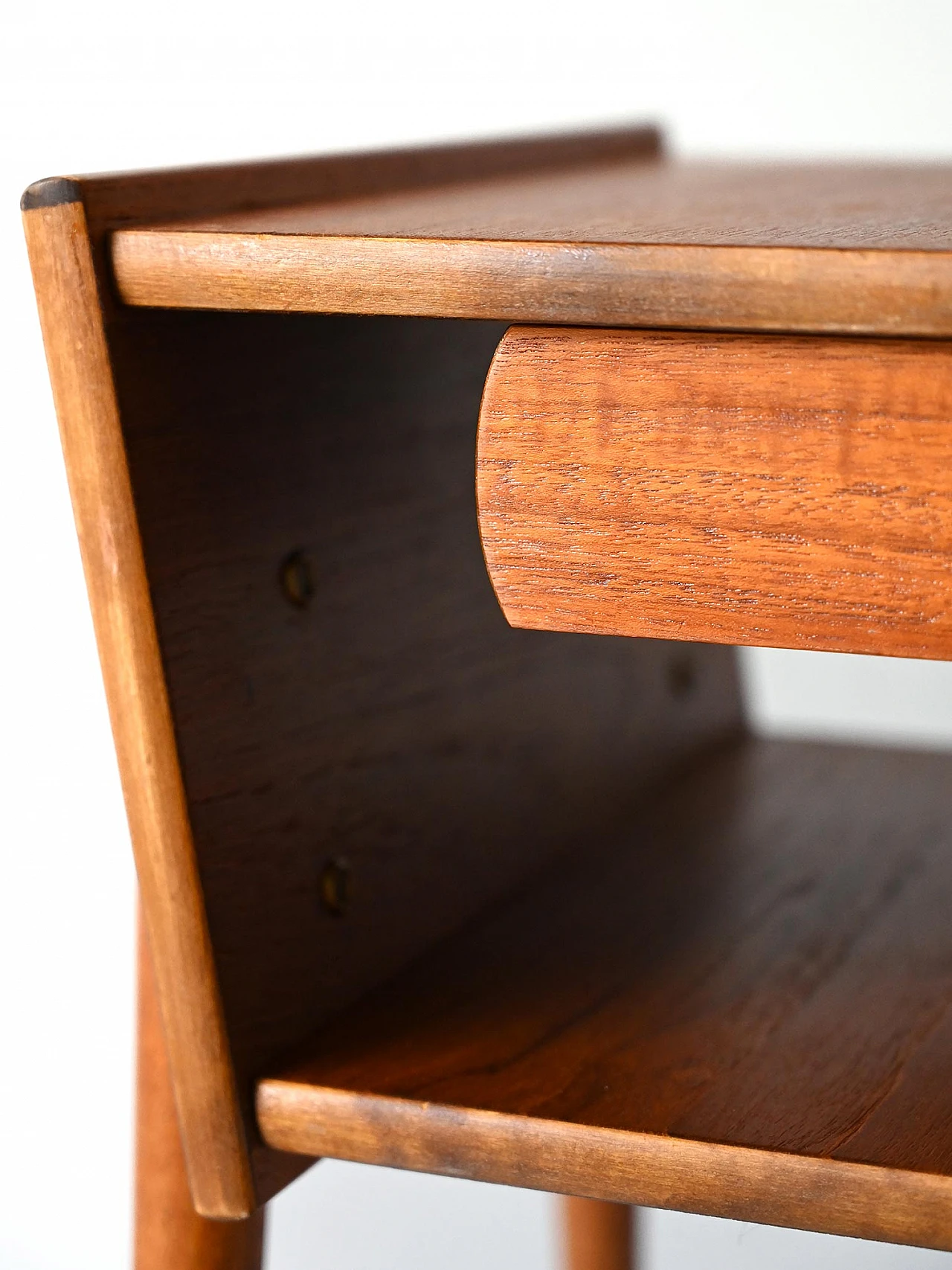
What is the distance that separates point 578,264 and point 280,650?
6.8 inches

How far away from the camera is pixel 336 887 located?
20.1 inches

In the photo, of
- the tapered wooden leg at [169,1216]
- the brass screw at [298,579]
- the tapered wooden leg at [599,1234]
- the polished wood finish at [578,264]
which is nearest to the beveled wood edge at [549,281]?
the polished wood finish at [578,264]

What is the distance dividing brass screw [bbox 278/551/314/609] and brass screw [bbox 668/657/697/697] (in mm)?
296

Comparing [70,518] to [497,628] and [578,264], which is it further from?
[578,264]

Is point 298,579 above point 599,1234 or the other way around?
above

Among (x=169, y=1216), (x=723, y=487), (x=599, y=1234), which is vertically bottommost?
(x=599, y=1234)

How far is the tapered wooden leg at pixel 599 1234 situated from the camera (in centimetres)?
82

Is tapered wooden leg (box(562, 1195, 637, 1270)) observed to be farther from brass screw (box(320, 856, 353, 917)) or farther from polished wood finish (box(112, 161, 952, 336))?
polished wood finish (box(112, 161, 952, 336))

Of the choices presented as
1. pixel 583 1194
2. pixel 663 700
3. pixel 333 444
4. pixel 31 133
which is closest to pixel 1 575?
pixel 31 133

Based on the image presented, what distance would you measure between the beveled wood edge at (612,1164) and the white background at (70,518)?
543 millimetres

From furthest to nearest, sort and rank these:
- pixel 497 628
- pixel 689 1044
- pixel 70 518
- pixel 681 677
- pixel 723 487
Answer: pixel 70 518
pixel 681 677
pixel 497 628
pixel 689 1044
pixel 723 487

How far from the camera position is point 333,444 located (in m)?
0.52

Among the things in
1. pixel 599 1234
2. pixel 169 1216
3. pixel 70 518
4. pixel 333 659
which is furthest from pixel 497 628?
pixel 70 518

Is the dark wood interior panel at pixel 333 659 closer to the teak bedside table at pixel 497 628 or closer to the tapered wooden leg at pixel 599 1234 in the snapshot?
the teak bedside table at pixel 497 628
